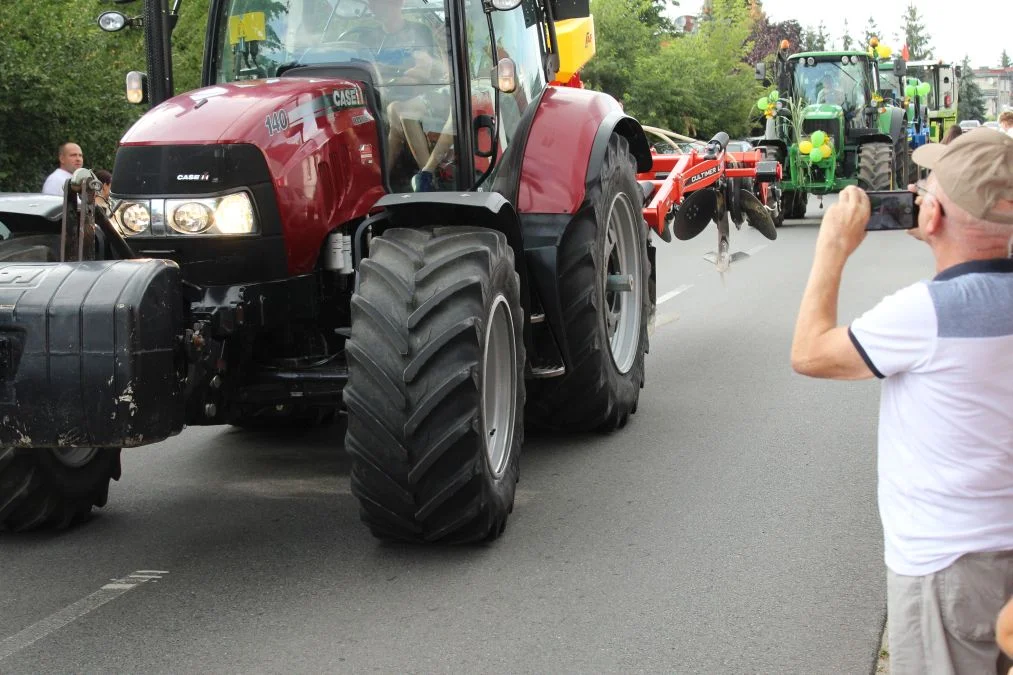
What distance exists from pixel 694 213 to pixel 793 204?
16.8 metres

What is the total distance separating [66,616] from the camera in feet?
16.7

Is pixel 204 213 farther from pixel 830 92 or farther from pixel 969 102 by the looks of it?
pixel 969 102

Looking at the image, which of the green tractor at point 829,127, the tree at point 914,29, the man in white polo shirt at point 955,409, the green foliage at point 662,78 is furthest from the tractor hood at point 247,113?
the tree at point 914,29

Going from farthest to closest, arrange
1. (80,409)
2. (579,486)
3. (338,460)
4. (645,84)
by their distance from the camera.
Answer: (645,84) → (338,460) → (579,486) → (80,409)

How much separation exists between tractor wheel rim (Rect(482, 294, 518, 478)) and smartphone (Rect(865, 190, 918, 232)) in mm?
2803

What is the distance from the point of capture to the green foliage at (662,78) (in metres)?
40.2

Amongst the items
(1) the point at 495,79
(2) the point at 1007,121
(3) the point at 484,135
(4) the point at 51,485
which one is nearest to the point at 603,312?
(3) the point at 484,135

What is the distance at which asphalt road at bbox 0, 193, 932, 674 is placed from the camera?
4.68 meters

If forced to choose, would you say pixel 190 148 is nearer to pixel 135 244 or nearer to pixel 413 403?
pixel 135 244

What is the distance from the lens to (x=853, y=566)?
5523mm

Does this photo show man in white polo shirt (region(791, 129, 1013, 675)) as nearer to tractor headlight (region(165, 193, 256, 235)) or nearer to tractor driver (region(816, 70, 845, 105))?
tractor headlight (region(165, 193, 256, 235))

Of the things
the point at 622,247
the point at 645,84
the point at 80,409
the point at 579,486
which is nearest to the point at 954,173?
the point at 80,409

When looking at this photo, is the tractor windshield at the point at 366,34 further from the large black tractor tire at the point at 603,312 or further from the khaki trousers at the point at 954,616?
the khaki trousers at the point at 954,616

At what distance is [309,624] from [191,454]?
2.94 metres
